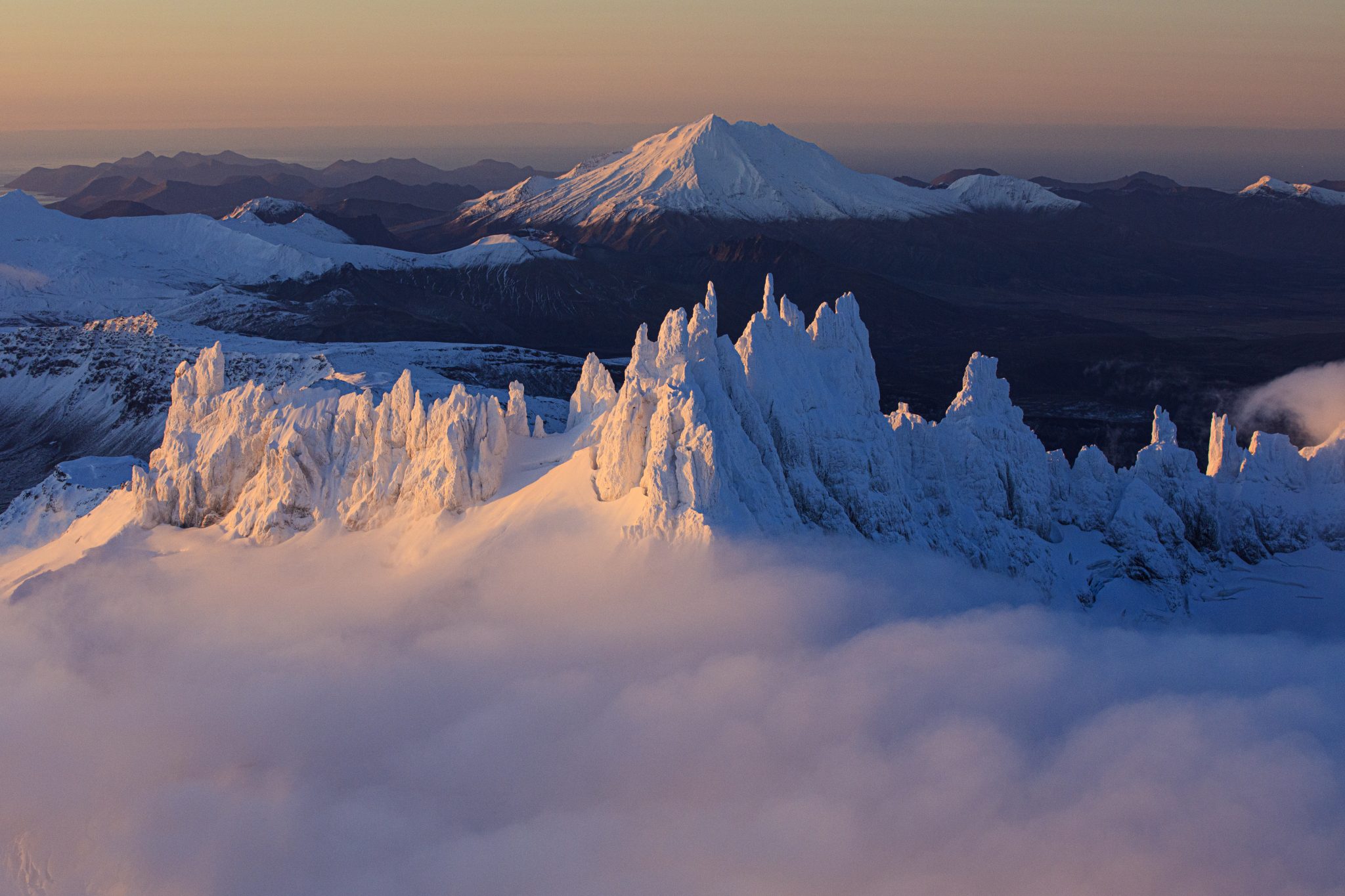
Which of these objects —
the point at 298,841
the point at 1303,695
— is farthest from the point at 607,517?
the point at 1303,695

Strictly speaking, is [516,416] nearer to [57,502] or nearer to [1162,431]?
[57,502]

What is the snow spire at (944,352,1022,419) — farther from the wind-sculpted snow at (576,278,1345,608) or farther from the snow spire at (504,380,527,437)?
the snow spire at (504,380,527,437)

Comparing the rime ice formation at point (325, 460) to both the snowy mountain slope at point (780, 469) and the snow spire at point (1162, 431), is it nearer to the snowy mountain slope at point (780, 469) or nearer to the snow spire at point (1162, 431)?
the snowy mountain slope at point (780, 469)

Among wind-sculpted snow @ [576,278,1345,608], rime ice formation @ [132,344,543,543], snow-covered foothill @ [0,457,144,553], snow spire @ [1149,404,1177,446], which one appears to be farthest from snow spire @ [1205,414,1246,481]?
snow-covered foothill @ [0,457,144,553]

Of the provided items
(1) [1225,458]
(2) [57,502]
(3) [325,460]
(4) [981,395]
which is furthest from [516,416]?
(1) [1225,458]

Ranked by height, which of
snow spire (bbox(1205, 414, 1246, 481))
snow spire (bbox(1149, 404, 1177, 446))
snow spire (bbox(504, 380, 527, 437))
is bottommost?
snow spire (bbox(1205, 414, 1246, 481))

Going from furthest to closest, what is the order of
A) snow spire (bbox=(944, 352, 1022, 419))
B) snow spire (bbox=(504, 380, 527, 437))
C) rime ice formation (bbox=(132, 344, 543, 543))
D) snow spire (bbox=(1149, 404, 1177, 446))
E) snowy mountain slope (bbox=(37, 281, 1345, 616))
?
snow spire (bbox=(1149, 404, 1177, 446)) < snow spire (bbox=(944, 352, 1022, 419)) < snow spire (bbox=(504, 380, 527, 437)) < rime ice formation (bbox=(132, 344, 543, 543)) < snowy mountain slope (bbox=(37, 281, 1345, 616))

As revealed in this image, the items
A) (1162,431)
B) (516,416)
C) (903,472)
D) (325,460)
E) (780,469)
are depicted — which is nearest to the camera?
(780,469)
